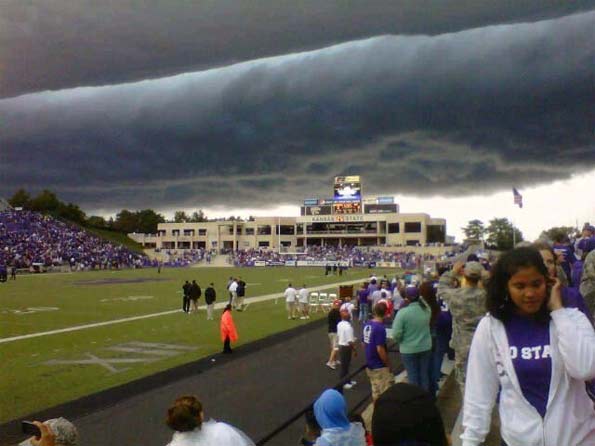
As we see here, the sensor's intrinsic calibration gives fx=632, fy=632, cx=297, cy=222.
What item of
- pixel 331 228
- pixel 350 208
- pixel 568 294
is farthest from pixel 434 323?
pixel 331 228

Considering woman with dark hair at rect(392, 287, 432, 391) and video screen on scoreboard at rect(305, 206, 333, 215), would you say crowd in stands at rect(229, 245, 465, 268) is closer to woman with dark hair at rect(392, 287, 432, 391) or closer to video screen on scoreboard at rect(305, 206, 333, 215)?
video screen on scoreboard at rect(305, 206, 333, 215)

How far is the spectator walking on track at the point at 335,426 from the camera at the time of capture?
4.37 metres

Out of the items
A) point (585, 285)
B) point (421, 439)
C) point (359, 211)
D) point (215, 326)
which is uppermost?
point (359, 211)

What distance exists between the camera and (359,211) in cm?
13250

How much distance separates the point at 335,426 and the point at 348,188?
424ft

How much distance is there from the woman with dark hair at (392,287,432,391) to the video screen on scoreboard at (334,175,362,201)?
124 metres

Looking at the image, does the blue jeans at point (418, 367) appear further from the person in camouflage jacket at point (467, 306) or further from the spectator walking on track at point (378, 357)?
the person in camouflage jacket at point (467, 306)

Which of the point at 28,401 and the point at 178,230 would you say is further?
the point at 178,230

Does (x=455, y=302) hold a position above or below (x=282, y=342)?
above

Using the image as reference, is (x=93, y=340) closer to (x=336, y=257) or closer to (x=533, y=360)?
(x=533, y=360)

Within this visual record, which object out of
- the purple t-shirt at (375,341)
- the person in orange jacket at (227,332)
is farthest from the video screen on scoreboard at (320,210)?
the purple t-shirt at (375,341)

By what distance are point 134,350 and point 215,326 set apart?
5701 millimetres

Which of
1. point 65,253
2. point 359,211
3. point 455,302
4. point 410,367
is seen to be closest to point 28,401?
point 410,367

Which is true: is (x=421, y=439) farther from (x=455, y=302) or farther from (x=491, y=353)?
(x=455, y=302)
